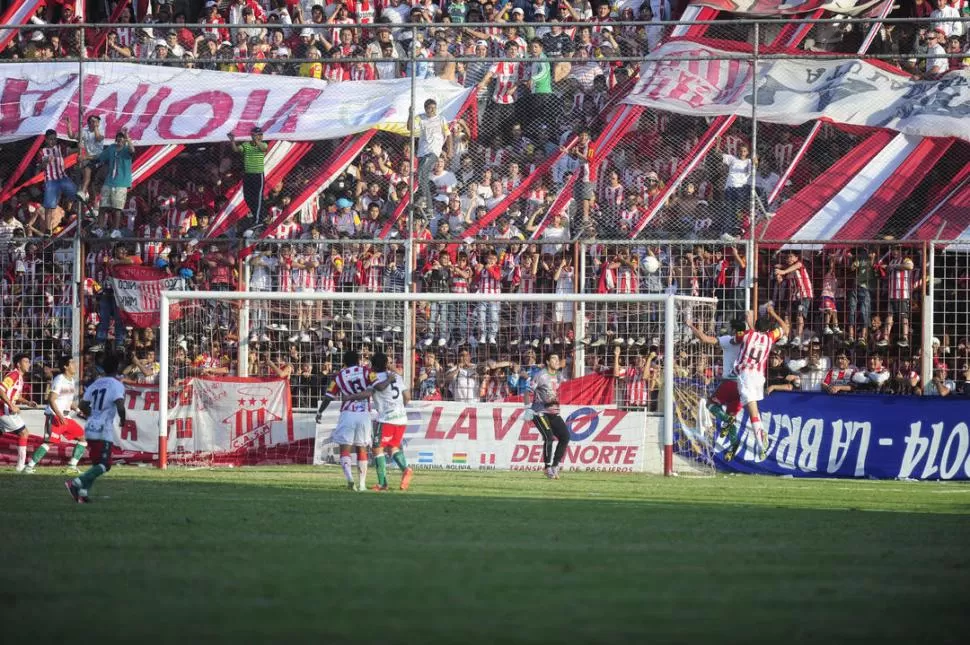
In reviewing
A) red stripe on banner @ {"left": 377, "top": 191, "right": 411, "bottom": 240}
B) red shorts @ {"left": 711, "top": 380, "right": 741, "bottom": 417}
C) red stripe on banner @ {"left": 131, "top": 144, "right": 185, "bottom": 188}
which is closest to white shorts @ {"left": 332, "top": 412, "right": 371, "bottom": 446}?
red shorts @ {"left": 711, "top": 380, "right": 741, "bottom": 417}

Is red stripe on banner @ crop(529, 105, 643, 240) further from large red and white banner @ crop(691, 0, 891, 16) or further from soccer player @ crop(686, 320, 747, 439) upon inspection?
soccer player @ crop(686, 320, 747, 439)

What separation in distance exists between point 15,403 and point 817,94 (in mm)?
15075

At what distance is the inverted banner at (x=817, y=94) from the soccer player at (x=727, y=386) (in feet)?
15.0

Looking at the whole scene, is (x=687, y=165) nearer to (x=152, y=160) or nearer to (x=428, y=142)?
(x=428, y=142)

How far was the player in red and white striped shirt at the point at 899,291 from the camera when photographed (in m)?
24.5

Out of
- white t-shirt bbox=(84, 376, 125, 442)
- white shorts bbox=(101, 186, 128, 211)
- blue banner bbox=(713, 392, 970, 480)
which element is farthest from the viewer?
white shorts bbox=(101, 186, 128, 211)

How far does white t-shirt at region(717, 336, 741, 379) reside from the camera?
2245 cm

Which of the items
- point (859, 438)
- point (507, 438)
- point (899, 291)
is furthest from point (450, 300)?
point (899, 291)

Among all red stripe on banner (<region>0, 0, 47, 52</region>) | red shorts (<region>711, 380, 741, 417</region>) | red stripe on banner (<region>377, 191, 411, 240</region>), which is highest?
red stripe on banner (<region>0, 0, 47, 52</region>)

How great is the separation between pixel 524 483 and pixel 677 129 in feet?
26.8

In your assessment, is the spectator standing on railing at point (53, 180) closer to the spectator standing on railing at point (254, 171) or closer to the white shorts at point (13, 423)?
the spectator standing on railing at point (254, 171)

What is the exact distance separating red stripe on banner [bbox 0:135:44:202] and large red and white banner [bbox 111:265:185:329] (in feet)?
9.75

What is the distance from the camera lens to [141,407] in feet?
84.2

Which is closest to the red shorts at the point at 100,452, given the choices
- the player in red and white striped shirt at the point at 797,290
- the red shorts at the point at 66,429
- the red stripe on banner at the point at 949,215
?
the red shorts at the point at 66,429
